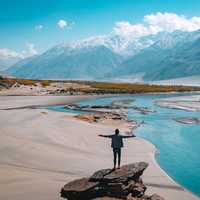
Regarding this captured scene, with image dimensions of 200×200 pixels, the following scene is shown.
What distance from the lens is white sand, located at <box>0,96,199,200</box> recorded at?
73.7 ft

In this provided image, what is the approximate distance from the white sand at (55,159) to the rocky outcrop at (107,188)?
1.88 m

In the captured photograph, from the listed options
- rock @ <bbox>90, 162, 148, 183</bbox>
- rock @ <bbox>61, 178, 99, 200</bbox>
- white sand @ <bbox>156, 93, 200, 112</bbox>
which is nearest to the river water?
rock @ <bbox>90, 162, 148, 183</bbox>

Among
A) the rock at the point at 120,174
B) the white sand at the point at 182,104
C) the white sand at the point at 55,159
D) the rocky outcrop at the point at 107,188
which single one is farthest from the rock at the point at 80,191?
the white sand at the point at 182,104

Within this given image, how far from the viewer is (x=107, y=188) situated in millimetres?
18906

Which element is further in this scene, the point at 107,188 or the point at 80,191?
the point at 107,188

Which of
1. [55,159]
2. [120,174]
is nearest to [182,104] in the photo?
[55,159]

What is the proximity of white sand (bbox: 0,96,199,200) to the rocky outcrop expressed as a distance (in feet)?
6.18

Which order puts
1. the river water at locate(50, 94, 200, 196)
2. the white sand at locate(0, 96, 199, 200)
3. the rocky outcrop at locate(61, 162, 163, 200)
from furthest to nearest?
the river water at locate(50, 94, 200, 196), the white sand at locate(0, 96, 199, 200), the rocky outcrop at locate(61, 162, 163, 200)

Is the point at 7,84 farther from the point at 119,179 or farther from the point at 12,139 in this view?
the point at 119,179

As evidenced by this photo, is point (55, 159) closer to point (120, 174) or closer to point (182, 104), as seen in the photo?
point (120, 174)

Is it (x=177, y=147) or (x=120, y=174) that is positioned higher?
(x=120, y=174)

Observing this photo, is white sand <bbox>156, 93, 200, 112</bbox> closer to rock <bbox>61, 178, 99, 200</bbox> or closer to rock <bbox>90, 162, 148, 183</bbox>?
rock <bbox>90, 162, 148, 183</bbox>

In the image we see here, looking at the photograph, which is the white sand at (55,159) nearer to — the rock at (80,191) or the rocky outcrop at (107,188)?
the rock at (80,191)

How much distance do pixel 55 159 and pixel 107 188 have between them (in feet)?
36.6
